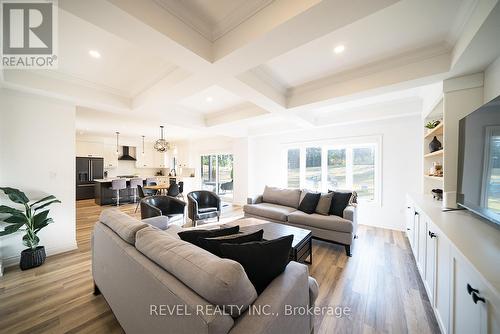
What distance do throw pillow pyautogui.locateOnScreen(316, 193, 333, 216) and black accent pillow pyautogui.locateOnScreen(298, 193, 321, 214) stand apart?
0.08 meters

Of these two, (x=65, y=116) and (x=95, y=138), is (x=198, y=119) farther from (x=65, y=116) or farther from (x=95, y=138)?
(x=95, y=138)

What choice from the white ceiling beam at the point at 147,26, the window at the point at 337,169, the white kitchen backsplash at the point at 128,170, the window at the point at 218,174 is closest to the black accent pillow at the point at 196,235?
the white ceiling beam at the point at 147,26

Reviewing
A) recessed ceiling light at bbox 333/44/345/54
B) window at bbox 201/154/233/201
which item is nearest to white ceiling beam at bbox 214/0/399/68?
recessed ceiling light at bbox 333/44/345/54

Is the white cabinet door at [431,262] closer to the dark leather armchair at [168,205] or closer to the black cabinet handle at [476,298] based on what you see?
the black cabinet handle at [476,298]

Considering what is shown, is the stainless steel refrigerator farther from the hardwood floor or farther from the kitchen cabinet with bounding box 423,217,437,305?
the kitchen cabinet with bounding box 423,217,437,305

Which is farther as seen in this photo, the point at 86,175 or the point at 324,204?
the point at 86,175

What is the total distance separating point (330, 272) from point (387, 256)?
1105 mm

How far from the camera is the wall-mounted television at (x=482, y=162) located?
1.32 meters

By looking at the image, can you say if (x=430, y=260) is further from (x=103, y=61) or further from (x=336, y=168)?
(x=103, y=61)

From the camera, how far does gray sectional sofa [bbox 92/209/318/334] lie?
80cm

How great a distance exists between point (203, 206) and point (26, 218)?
2.68 meters

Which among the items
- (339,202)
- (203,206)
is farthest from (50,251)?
(339,202)

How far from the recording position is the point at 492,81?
173 centimetres

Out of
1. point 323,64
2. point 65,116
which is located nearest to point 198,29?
point 323,64
